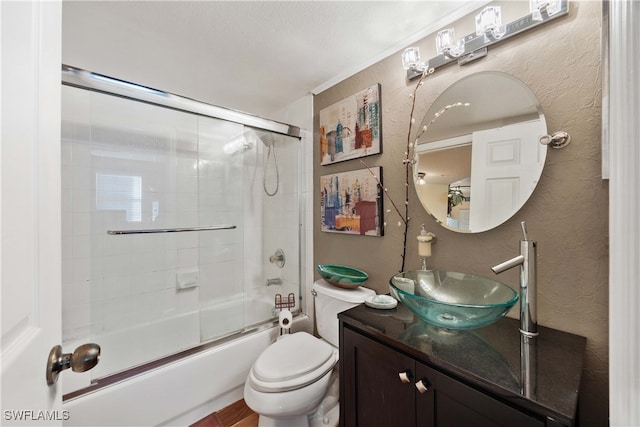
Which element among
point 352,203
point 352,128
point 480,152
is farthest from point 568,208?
point 352,128

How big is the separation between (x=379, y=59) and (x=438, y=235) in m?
1.12

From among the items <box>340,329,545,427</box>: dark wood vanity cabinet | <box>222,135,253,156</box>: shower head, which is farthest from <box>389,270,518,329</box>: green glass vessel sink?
<box>222,135,253,156</box>: shower head

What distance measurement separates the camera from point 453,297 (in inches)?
46.3

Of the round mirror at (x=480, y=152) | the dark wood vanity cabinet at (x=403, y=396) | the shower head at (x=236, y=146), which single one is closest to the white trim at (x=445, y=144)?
Result: the round mirror at (x=480, y=152)

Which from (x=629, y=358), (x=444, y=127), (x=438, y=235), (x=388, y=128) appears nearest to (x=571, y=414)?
(x=629, y=358)

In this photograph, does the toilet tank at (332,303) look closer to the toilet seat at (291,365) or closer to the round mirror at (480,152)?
the toilet seat at (291,365)

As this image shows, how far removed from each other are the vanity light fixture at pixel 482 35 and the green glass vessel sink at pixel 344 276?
1219 mm

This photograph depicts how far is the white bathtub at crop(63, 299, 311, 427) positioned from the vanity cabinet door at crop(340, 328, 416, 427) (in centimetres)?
84

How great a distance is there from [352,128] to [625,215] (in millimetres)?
1405

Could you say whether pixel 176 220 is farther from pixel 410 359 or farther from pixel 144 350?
pixel 410 359

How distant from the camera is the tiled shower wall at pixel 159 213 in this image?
160 cm

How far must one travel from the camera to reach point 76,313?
5.37 feet

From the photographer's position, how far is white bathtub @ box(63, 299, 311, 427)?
3.95 feet

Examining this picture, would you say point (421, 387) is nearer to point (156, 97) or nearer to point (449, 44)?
point (449, 44)
